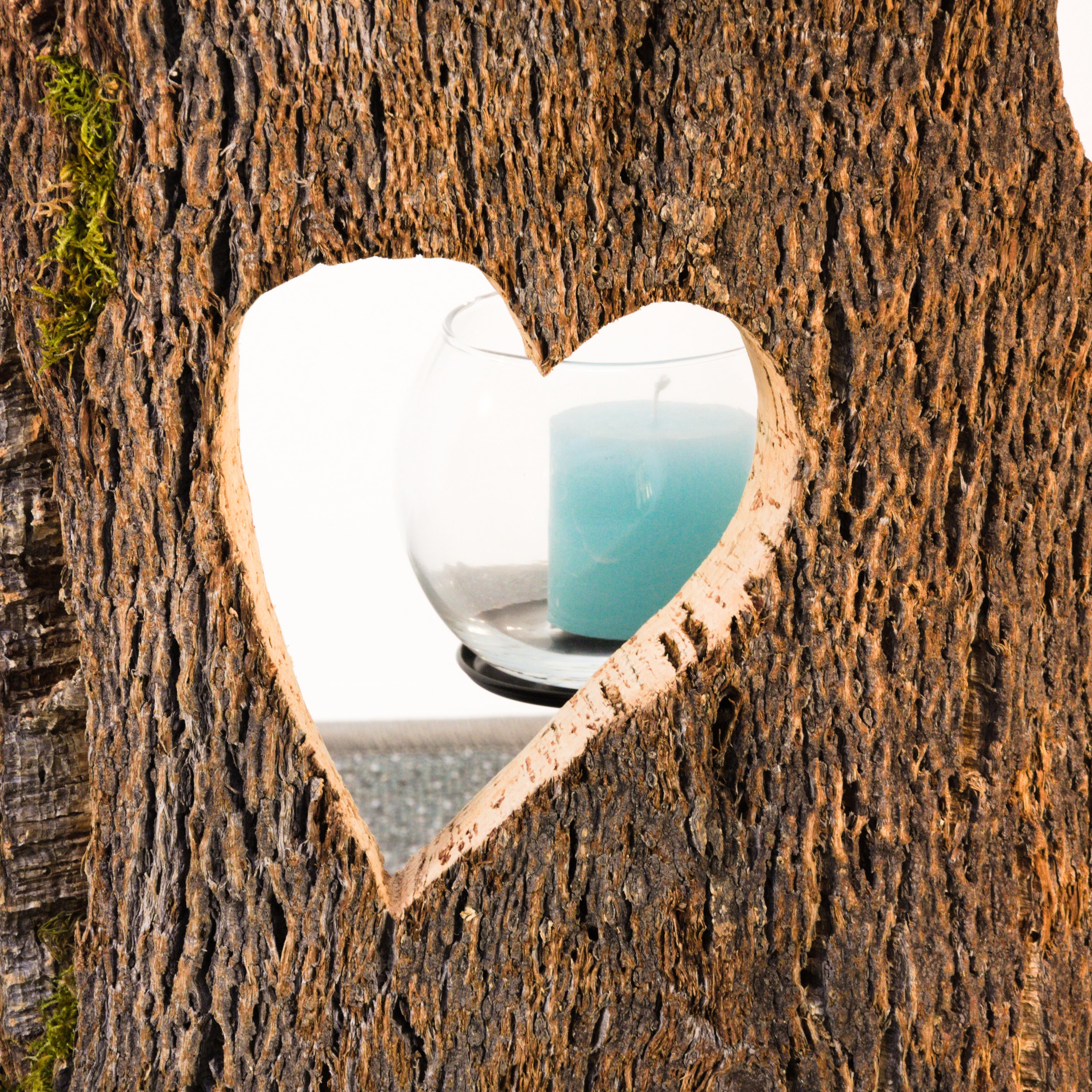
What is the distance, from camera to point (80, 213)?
1.73 ft

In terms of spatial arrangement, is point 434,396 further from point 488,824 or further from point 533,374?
point 488,824

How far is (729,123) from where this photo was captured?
0.52 m

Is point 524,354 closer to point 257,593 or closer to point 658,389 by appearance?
point 658,389

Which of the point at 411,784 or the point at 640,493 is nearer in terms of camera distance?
the point at 640,493

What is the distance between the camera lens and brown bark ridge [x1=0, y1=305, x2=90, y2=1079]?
1.92 feet

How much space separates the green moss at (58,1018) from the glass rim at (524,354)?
353 mm

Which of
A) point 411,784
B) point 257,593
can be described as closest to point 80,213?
point 257,593

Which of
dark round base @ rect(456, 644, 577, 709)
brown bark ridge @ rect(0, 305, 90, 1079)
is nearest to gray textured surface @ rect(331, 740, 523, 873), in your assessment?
dark round base @ rect(456, 644, 577, 709)

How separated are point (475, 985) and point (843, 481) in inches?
10.7

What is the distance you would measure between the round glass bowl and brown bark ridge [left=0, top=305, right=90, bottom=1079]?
0.20m

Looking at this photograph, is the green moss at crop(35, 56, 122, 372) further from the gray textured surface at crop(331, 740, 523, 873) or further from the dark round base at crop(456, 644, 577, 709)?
the gray textured surface at crop(331, 740, 523, 873)

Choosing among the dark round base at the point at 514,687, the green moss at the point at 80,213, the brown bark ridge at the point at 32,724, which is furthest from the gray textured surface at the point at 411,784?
the green moss at the point at 80,213

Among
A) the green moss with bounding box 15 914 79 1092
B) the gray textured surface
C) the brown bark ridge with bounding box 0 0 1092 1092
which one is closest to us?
the brown bark ridge with bounding box 0 0 1092 1092

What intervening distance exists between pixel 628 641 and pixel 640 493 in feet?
0.33
